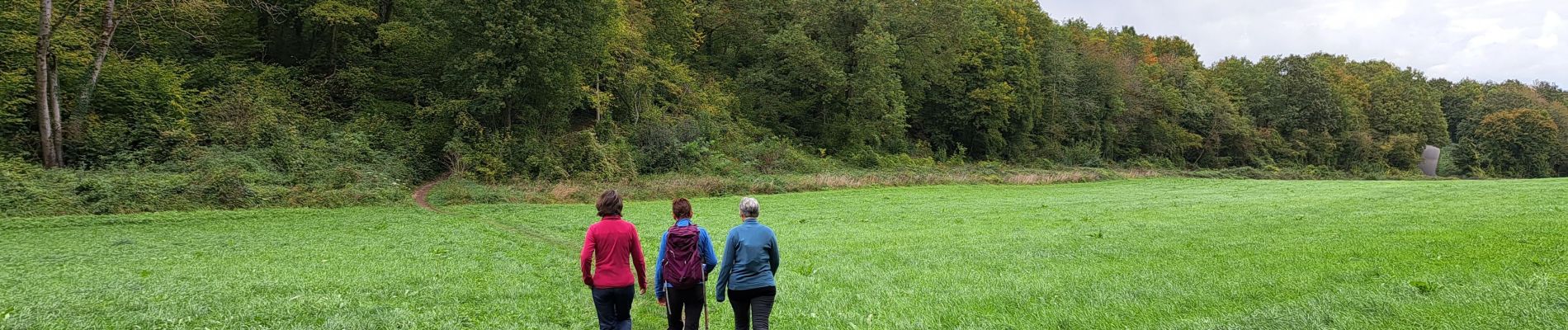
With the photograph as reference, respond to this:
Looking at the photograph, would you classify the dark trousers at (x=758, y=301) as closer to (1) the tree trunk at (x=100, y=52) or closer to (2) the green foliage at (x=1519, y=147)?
(1) the tree trunk at (x=100, y=52)

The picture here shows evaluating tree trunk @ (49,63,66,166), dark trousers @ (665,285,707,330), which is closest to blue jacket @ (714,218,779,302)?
dark trousers @ (665,285,707,330)

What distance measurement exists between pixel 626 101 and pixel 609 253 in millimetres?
40327

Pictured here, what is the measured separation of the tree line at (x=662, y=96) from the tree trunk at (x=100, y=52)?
0.44 ft

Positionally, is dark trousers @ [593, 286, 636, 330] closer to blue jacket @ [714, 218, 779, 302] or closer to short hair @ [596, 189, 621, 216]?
short hair @ [596, 189, 621, 216]

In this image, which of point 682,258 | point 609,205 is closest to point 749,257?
point 682,258

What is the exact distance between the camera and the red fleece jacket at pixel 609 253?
6.32 m

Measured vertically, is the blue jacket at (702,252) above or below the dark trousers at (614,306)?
above

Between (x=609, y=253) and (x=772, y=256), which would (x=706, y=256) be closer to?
(x=772, y=256)

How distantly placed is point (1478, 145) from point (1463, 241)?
87682mm

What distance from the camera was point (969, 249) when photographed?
45.3 ft

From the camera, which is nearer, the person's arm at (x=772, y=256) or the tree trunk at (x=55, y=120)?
the person's arm at (x=772, y=256)

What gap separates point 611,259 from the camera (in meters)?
6.32

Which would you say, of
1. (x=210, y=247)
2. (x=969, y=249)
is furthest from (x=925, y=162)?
(x=210, y=247)

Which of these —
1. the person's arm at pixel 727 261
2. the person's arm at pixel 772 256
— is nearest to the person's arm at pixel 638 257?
the person's arm at pixel 727 261
